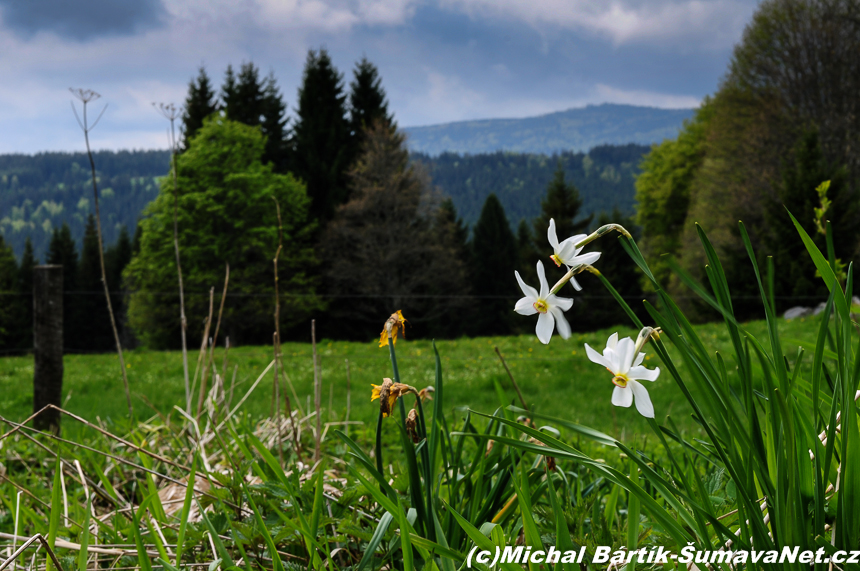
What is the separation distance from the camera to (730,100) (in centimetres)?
1883

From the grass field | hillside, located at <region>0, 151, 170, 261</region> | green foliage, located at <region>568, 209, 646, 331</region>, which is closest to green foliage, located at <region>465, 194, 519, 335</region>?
green foliage, located at <region>568, 209, 646, 331</region>

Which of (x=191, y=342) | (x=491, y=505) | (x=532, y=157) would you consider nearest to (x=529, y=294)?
(x=491, y=505)

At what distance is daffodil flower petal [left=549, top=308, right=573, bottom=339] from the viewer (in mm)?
584

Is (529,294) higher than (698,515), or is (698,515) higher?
(529,294)

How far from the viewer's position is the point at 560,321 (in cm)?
60

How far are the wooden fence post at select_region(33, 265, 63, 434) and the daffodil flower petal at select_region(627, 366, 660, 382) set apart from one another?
4.11 meters

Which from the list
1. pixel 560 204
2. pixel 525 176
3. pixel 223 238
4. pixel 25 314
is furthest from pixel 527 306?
pixel 525 176

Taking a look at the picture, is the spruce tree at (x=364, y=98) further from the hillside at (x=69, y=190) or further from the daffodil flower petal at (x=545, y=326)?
the hillside at (x=69, y=190)

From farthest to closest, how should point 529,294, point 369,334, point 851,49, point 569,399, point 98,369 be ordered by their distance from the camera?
1. point 369,334
2. point 851,49
3. point 98,369
4. point 569,399
5. point 529,294

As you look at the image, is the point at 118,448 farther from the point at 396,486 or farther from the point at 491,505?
the point at 491,505

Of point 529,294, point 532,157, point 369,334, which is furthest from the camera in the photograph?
point 532,157

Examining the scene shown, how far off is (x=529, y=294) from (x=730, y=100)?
71.8ft

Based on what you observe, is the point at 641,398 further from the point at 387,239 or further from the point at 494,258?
the point at 494,258

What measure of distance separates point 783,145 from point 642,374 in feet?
65.1
